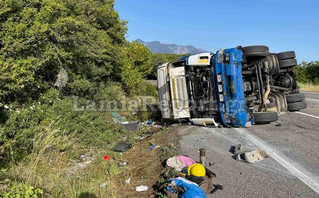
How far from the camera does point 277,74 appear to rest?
23.6ft

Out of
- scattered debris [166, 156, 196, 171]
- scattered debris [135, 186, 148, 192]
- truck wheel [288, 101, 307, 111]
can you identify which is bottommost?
scattered debris [135, 186, 148, 192]

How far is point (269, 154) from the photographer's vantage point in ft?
14.5

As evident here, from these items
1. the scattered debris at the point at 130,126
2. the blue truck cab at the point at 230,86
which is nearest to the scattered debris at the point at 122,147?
the scattered debris at the point at 130,126

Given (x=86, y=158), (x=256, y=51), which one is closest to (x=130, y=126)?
(x=86, y=158)

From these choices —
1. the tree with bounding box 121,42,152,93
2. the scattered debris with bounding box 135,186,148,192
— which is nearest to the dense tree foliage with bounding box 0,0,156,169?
the scattered debris with bounding box 135,186,148,192

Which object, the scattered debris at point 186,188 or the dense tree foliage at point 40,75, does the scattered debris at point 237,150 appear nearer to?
the scattered debris at point 186,188

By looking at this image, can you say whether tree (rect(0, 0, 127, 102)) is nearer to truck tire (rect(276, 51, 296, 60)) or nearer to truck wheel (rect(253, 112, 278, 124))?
truck wheel (rect(253, 112, 278, 124))

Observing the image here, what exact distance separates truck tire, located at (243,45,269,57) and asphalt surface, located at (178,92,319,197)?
194cm

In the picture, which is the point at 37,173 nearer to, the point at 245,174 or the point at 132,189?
the point at 132,189

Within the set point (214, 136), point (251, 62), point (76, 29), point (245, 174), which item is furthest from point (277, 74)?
point (76, 29)

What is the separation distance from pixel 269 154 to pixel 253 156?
0.43 m

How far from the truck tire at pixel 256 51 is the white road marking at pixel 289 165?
2183mm

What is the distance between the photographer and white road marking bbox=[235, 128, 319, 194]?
10.8ft

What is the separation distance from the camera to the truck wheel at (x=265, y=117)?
5.82 metres
